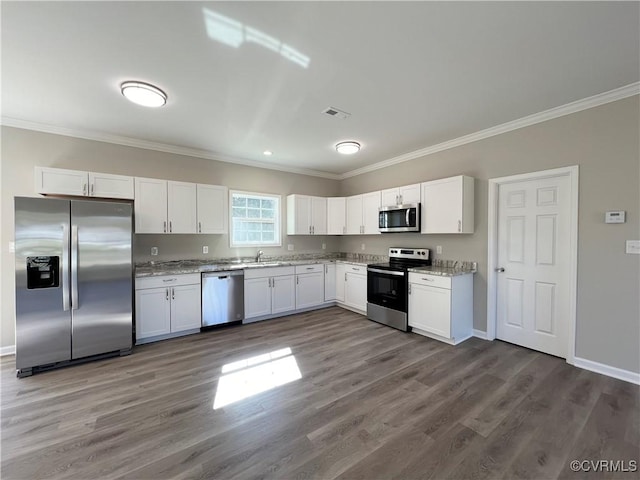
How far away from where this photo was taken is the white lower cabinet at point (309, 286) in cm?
484

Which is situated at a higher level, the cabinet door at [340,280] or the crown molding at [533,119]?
the crown molding at [533,119]

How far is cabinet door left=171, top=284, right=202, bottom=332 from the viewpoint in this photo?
3703 mm

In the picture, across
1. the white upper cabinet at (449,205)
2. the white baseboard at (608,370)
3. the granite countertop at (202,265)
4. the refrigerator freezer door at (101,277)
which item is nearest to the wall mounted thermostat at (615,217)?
the white upper cabinet at (449,205)

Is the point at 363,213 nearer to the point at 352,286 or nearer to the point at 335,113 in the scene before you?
the point at 352,286

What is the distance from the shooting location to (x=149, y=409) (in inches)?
86.7

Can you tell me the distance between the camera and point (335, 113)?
120 inches

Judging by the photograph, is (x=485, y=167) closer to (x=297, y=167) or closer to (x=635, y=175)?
(x=635, y=175)

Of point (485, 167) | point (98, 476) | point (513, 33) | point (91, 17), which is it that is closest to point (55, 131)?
point (91, 17)

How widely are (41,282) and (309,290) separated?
3.50 meters

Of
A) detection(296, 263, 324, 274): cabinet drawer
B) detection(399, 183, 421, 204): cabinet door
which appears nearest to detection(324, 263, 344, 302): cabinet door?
detection(296, 263, 324, 274): cabinet drawer

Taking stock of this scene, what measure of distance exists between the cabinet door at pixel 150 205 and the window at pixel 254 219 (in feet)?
3.79

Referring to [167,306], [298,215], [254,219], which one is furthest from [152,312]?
[298,215]

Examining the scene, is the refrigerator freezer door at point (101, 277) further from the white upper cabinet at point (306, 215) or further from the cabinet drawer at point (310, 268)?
the white upper cabinet at point (306, 215)

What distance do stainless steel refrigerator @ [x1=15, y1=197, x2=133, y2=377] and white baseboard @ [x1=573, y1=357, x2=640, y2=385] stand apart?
5.05 meters
